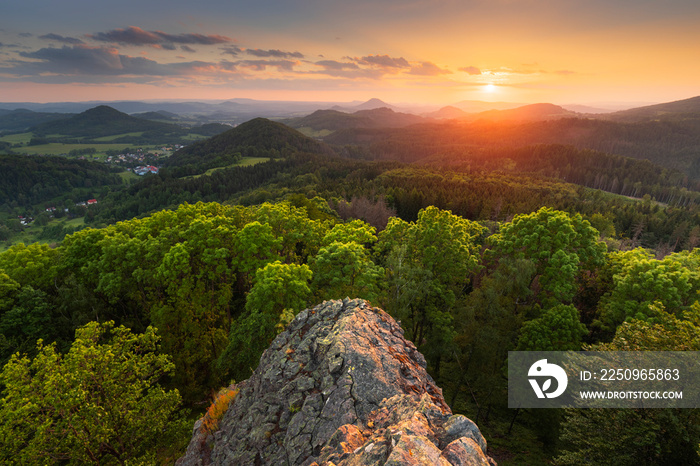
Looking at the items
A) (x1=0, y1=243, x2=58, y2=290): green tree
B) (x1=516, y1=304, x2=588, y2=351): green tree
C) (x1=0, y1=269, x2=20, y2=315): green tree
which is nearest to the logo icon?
(x1=516, y1=304, x2=588, y2=351): green tree

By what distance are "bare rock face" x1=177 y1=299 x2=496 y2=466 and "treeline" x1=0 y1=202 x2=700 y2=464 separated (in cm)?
703

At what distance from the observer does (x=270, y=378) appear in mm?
14992

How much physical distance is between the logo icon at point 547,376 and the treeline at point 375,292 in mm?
1901

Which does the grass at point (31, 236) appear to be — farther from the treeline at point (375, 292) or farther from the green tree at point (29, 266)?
the treeline at point (375, 292)

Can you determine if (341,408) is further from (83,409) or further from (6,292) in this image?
(6,292)

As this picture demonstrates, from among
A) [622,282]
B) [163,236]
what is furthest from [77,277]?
[622,282]

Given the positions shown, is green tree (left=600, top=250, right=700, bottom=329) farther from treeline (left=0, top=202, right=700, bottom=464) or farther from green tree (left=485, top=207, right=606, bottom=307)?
green tree (left=485, top=207, right=606, bottom=307)

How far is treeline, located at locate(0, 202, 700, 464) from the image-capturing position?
2502 centimetres

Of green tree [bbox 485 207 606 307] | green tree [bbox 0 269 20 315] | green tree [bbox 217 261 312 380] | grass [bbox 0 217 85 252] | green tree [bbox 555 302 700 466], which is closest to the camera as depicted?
green tree [bbox 555 302 700 466]

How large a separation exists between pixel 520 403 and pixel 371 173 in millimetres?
172931

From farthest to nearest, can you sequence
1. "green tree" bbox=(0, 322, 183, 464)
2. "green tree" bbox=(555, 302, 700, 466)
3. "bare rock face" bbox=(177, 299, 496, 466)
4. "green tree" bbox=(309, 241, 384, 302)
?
"green tree" bbox=(309, 241, 384, 302), "green tree" bbox=(0, 322, 183, 464), "green tree" bbox=(555, 302, 700, 466), "bare rock face" bbox=(177, 299, 496, 466)

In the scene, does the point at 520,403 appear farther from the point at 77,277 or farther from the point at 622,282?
the point at 77,277

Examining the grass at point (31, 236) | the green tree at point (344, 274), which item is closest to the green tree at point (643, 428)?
the green tree at point (344, 274)

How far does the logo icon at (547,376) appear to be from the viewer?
21.9 metres
